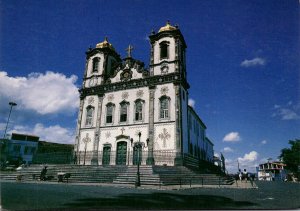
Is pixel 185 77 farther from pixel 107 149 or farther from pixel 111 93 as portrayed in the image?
pixel 107 149

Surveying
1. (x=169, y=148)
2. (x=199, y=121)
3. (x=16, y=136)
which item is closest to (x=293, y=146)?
(x=199, y=121)

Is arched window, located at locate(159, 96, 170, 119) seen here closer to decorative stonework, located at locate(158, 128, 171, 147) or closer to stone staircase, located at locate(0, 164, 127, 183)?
decorative stonework, located at locate(158, 128, 171, 147)

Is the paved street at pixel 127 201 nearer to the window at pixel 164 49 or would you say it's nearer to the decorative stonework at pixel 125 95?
the decorative stonework at pixel 125 95

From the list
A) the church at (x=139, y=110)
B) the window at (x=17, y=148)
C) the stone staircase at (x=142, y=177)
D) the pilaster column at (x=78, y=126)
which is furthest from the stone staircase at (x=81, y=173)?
the window at (x=17, y=148)

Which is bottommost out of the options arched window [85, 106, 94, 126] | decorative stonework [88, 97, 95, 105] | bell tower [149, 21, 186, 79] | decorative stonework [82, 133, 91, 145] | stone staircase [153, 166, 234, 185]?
stone staircase [153, 166, 234, 185]

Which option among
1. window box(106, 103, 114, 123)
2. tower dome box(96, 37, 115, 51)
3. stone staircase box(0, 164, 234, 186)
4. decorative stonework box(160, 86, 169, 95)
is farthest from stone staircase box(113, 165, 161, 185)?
tower dome box(96, 37, 115, 51)

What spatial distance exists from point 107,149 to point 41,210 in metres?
19.6

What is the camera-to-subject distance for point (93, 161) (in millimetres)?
24500

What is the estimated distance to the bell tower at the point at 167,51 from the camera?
25.2 m

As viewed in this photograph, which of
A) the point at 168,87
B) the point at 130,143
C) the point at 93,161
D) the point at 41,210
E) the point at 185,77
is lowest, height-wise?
the point at 41,210

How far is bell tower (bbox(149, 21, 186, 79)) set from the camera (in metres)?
25.2

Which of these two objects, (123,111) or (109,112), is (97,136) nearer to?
(109,112)

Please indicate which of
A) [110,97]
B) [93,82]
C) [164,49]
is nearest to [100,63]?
[93,82]

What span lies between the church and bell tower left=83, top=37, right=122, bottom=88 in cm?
13
